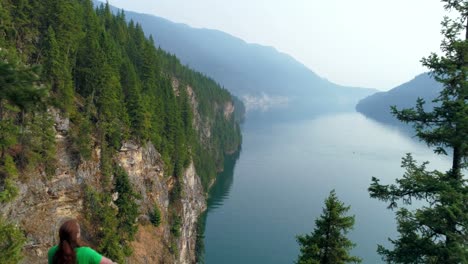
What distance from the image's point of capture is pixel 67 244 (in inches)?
186

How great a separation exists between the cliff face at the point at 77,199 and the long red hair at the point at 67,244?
1168 inches

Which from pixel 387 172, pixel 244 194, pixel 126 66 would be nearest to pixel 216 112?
pixel 244 194

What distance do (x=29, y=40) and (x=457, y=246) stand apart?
4883cm

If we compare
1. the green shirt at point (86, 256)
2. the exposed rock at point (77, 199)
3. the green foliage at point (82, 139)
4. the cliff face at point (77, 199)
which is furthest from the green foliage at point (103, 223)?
the green shirt at point (86, 256)

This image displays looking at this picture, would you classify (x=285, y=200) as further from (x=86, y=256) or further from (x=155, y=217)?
(x=86, y=256)

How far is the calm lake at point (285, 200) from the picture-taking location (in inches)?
3155

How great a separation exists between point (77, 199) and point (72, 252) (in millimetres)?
37946

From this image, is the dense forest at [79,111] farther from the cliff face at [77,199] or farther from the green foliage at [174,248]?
the green foliage at [174,248]

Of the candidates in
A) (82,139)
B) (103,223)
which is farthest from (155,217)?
(82,139)

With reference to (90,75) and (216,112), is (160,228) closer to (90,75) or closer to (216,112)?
(90,75)

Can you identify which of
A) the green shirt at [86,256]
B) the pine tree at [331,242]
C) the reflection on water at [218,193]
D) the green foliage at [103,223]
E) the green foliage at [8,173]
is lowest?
the reflection on water at [218,193]

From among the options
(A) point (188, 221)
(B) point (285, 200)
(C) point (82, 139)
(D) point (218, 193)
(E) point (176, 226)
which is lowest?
(D) point (218, 193)

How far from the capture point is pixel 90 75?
46.8m

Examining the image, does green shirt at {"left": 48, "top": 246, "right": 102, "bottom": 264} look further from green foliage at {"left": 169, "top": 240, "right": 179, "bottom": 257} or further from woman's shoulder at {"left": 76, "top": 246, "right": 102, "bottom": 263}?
green foliage at {"left": 169, "top": 240, "right": 179, "bottom": 257}
